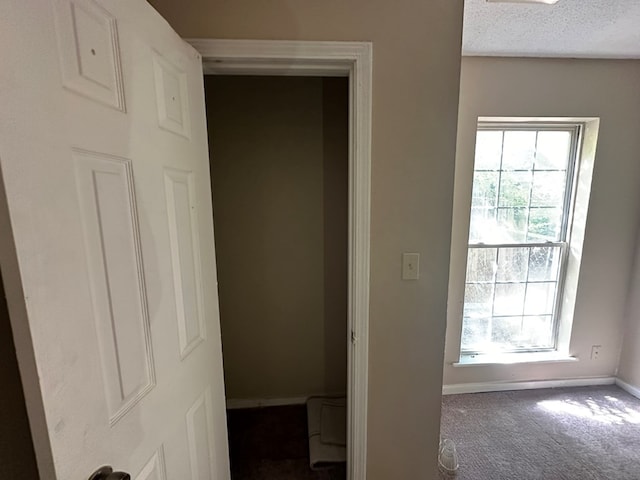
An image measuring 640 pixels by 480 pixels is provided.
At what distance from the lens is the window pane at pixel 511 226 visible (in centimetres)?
218

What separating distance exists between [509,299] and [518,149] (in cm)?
114

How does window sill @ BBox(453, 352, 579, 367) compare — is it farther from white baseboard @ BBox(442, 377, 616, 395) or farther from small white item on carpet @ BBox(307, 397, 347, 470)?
small white item on carpet @ BBox(307, 397, 347, 470)

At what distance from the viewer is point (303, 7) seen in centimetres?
105

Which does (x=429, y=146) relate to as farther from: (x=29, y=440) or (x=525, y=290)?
(x=525, y=290)

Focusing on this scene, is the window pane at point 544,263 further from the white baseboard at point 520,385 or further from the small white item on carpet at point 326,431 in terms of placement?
the small white item on carpet at point 326,431

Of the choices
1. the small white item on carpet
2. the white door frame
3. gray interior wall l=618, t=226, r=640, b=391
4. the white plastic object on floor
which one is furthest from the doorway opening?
gray interior wall l=618, t=226, r=640, b=391

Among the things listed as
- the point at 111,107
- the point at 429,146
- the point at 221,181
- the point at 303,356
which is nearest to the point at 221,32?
the point at 111,107

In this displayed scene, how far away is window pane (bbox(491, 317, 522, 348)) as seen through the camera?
2.32 meters

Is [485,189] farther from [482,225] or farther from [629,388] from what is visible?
[629,388]

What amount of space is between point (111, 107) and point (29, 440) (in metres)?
0.66

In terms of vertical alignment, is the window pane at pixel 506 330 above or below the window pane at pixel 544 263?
below

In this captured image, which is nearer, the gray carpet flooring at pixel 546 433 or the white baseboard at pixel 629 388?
the gray carpet flooring at pixel 546 433

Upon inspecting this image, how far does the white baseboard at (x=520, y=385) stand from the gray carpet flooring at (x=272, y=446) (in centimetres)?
114

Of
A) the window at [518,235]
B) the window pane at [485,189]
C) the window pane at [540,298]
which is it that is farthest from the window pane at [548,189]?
the window pane at [540,298]
